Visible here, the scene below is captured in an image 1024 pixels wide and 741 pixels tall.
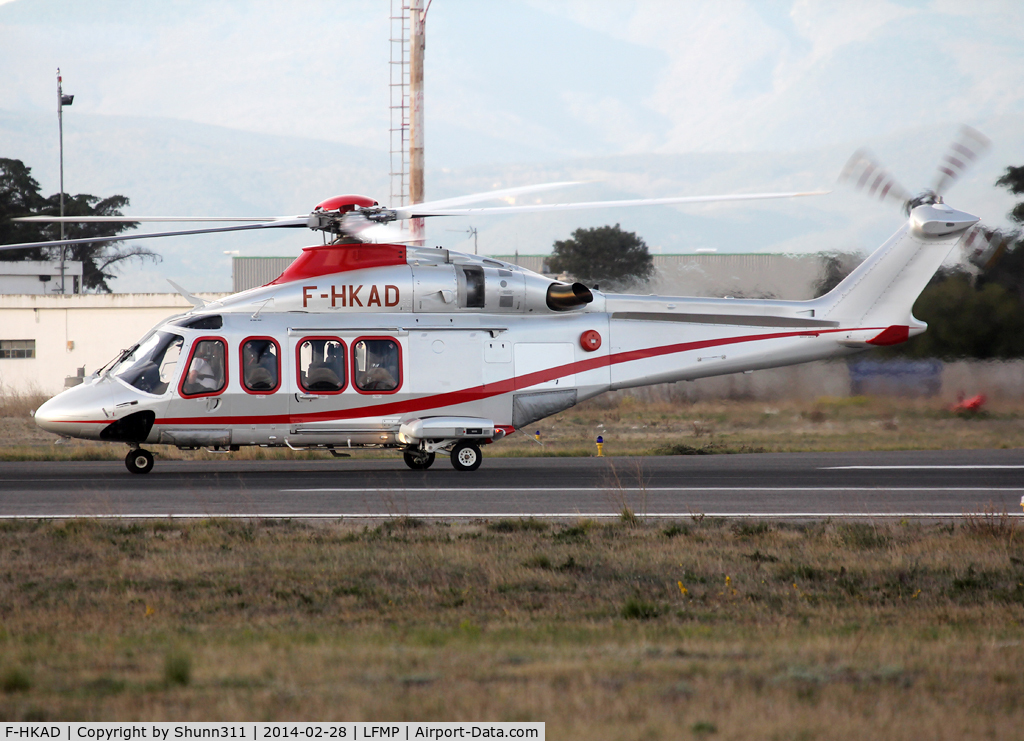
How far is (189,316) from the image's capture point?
17406mm

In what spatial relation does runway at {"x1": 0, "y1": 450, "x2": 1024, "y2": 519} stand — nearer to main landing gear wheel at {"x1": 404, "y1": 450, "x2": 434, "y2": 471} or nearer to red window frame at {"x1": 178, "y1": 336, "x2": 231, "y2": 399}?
main landing gear wheel at {"x1": 404, "y1": 450, "x2": 434, "y2": 471}

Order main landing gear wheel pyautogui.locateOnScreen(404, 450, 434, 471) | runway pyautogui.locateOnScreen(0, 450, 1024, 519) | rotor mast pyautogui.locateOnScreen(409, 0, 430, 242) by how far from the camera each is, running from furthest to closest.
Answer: rotor mast pyautogui.locateOnScreen(409, 0, 430, 242) < main landing gear wheel pyautogui.locateOnScreen(404, 450, 434, 471) < runway pyautogui.locateOnScreen(0, 450, 1024, 519)

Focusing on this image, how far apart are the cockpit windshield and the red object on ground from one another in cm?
1679

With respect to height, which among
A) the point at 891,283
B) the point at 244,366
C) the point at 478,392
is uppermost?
the point at 891,283

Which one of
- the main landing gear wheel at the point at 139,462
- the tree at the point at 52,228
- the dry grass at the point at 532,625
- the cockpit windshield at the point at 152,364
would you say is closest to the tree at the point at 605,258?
the cockpit windshield at the point at 152,364

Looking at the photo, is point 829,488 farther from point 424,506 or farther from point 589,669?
point 589,669

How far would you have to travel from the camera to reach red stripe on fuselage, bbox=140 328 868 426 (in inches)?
675

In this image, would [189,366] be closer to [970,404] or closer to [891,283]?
[891,283]

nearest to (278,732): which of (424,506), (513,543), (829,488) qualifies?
Result: (513,543)

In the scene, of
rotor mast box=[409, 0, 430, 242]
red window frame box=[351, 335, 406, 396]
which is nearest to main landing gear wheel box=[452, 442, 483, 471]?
red window frame box=[351, 335, 406, 396]

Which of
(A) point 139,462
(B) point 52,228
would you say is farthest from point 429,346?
(B) point 52,228

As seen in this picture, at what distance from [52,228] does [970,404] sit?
58.4 metres

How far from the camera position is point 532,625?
284 inches

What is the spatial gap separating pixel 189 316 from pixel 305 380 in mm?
2390
